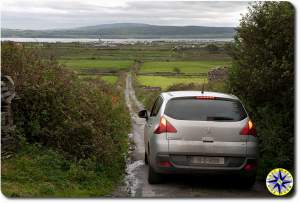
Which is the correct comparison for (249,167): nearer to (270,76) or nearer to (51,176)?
(270,76)

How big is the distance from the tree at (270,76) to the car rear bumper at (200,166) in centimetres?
167

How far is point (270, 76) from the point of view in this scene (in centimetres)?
1133

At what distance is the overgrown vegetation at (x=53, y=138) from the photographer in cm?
898

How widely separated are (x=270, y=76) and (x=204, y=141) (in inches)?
129

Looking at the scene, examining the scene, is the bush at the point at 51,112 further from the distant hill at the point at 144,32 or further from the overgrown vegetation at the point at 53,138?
the distant hill at the point at 144,32

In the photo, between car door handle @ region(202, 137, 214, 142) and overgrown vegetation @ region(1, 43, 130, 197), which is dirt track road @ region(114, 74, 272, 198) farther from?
car door handle @ region(202, 137, 214, 142)

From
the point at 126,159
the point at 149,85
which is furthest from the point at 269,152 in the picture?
the point at 149,85

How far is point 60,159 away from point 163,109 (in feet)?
7.81

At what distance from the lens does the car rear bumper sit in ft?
29.0

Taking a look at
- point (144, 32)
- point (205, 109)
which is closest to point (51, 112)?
point (205, 109)

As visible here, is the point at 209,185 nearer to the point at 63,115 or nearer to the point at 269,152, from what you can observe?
the point at 269,152

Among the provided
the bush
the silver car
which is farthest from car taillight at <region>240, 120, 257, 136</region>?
the bush

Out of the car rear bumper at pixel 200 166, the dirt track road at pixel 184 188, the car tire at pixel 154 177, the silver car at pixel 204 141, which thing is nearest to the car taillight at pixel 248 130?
the silver car at pixel 204 141

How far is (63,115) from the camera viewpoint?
452 inches
